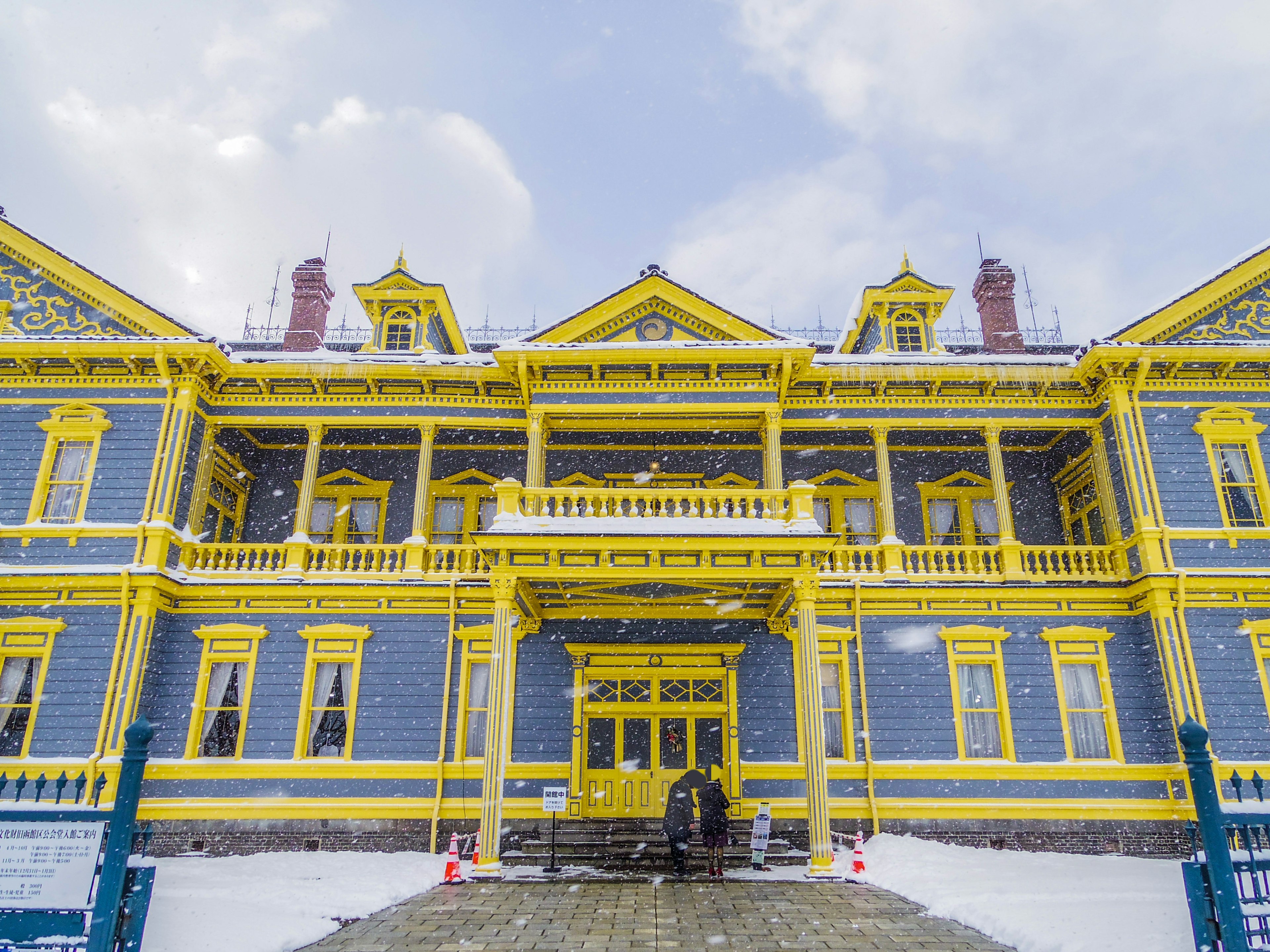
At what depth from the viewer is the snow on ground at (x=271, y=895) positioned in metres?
7.54

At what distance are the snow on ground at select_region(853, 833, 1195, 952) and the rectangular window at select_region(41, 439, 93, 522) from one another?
15.8m

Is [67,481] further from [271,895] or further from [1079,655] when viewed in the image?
[1079,655]

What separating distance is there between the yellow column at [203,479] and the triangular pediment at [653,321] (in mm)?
7127

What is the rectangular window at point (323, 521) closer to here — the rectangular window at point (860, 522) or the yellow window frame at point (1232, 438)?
the rectangular window at point (860, 522)

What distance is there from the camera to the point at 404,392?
17203mm

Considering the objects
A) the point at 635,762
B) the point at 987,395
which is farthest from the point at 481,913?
the point at 987,395

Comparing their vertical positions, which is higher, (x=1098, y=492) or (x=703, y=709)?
(x=1098, y=492)

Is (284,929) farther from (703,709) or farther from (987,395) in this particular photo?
(987,395)

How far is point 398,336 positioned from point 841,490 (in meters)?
11.1

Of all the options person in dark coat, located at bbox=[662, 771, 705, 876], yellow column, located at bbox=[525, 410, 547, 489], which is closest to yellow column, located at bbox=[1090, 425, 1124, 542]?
person in dark coat, located at bbox=[662, 771, 705, 876]

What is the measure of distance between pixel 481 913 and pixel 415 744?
6601 millimetres

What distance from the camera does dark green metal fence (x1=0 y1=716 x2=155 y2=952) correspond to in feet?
17.7

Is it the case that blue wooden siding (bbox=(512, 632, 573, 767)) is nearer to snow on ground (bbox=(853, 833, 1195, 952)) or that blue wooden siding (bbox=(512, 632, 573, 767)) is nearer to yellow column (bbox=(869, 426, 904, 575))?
snow on ground (bbox=(853, 833, 1195, 952))

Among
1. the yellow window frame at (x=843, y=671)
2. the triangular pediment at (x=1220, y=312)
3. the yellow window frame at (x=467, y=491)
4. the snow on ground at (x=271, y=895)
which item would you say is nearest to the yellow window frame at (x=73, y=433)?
the yellow window frame at (x=467, y=491)
